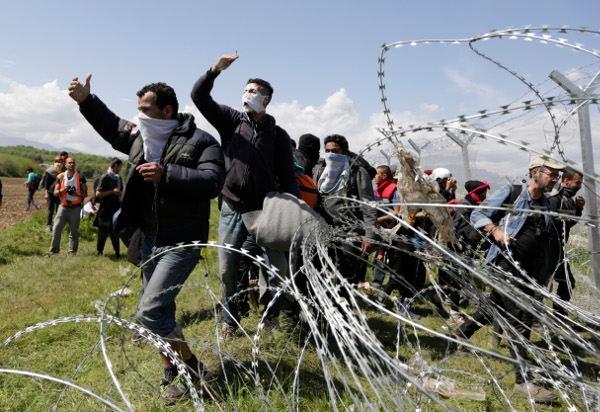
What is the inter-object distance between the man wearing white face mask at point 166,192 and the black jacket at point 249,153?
1.13 feet

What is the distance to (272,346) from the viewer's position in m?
3.53

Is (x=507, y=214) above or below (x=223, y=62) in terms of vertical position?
below

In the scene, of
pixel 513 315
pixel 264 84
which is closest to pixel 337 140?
pixel 264 84

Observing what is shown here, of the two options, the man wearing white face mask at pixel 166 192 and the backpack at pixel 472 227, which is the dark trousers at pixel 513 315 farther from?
the man wearing white face mask at pixel 166 192

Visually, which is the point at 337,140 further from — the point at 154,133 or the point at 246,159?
the point at 154,133

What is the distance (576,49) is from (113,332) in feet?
13.4

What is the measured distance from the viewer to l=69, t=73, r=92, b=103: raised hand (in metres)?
2.71

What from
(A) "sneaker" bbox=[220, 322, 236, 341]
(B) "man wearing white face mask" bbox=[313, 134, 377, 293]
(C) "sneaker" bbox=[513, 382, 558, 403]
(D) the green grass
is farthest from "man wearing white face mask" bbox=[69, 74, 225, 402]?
(C) "sneaker" bbox=[513, 382, 558, 403]

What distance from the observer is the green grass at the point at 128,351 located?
2.62 m

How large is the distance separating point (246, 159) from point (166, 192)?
0.75 meters

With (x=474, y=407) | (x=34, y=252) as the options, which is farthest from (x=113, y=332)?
(x=34, y=252)

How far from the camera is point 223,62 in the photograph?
2891mm

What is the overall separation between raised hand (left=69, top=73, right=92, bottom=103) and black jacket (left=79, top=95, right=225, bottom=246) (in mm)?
34

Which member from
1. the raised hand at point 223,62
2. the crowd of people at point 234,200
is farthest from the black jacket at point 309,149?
the raised hand at point 223,62
